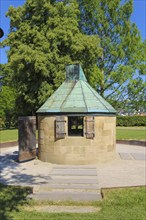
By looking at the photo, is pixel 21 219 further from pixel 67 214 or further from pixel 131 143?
pixel 131 143

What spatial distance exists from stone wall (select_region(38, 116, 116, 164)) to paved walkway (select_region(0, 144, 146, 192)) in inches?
16.4

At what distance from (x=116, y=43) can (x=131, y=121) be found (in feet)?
34.3

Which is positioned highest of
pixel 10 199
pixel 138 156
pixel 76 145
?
pixel 76 145

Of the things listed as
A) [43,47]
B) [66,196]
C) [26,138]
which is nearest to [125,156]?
[26,138]

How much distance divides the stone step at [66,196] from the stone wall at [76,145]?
4317 millimetres

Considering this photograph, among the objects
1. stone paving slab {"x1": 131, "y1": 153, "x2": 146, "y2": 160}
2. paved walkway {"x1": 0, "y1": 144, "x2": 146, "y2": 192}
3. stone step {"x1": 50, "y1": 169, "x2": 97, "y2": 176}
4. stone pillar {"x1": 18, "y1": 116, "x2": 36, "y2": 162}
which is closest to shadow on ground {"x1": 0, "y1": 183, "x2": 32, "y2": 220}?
paved walkway {"x1": 0, "y1": 144, "x2": 146, "y2": 192}

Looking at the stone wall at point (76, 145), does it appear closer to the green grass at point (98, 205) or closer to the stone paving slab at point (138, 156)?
the stone paving slab at point (138, 156)

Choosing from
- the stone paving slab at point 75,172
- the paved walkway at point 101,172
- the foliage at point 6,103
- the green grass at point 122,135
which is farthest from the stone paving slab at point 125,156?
the foliage at point 6,103

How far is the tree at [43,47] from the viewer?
27969mm

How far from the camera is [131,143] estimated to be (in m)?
18.6

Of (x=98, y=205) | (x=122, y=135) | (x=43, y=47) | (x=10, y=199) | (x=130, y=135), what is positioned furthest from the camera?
(x=43, y=47)

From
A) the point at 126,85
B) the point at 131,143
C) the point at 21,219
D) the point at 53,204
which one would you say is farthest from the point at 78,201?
the point at 126,85

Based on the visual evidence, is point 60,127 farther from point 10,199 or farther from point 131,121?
point 131,121

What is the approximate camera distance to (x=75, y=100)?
41.2ft
